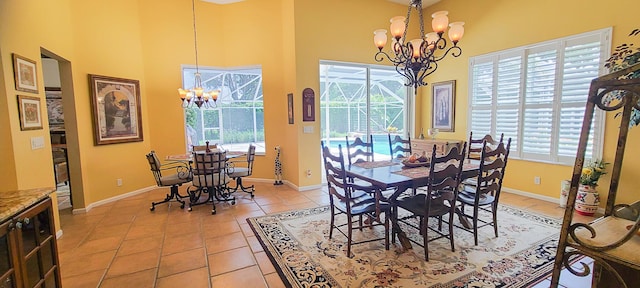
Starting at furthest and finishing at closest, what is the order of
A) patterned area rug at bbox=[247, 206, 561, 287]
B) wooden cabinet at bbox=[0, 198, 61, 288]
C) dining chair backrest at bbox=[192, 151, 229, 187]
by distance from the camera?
dining chair backrest at bbox=[192, 151, 229, 187] < patterned area rug at bbox=[247, 206, 561, 287] < wooden cabinet at bbox=[0, 198, 61, 288]

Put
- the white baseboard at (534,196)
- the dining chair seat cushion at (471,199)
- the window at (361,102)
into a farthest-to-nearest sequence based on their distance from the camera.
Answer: the window at (361,102) → the white baseboard at (534,196) → the dining chair seat cushion at (471,199)

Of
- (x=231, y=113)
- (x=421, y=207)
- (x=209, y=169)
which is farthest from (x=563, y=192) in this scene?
(x=231, y=113)

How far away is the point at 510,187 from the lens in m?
4.77

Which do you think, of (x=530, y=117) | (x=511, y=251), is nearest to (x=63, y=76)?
(x=511, y=251)

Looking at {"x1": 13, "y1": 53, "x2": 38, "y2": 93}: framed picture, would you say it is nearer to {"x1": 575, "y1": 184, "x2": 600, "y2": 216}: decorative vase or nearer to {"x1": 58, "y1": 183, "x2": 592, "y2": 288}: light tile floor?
{"x1": 58, "y1": 183, "x2": 592, "y2": 288}: light tile floor

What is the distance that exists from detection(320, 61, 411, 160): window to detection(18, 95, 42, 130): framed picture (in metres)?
3.82

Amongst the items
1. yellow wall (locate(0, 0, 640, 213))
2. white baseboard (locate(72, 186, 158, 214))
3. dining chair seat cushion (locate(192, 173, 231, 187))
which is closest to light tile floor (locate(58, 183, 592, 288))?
white baseboard (locate(72, 186, 158, 214))

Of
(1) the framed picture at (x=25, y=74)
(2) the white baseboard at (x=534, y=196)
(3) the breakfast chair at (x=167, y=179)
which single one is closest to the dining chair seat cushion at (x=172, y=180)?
(3) the breakfast chair at (x=167, y=179)

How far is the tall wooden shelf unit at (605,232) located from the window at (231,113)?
5.15m

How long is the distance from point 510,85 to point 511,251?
9.71 ft

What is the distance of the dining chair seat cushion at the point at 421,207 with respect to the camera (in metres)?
2.65

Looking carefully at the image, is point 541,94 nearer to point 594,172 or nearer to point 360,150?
point 594,172

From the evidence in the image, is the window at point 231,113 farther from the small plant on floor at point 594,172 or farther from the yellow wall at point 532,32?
the small plant on floor at point 594,172

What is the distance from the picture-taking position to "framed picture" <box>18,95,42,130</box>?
2.75 meters
